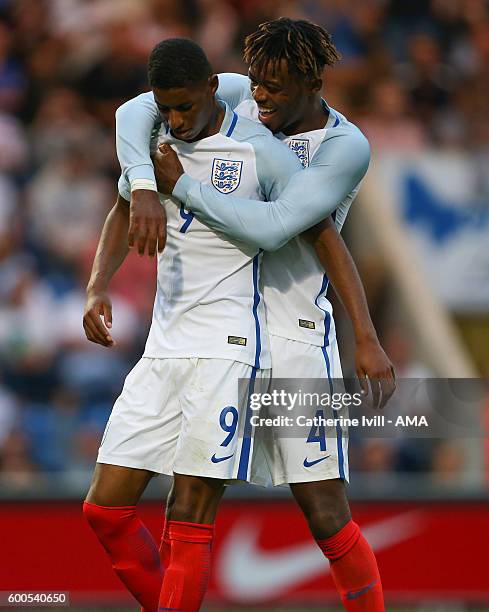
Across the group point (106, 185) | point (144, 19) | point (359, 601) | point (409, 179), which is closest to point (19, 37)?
point (144, 19)

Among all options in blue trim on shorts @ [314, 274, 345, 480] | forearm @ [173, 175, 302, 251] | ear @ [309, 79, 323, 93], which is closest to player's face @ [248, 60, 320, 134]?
ear @ [309, 79, 323, 93]

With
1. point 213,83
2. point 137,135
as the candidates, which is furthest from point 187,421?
point 213,83

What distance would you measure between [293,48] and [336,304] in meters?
3.86

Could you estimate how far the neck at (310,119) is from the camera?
4.15 metres

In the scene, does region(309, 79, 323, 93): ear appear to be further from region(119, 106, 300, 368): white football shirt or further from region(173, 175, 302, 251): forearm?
region(173, 175, 302, 251): forearm

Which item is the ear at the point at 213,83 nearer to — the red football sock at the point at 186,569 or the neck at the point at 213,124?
the neck at the point at 213,124

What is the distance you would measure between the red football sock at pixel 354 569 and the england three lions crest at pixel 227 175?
3.93 ft

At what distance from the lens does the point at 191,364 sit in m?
3.96

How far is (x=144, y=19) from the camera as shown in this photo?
374 inches

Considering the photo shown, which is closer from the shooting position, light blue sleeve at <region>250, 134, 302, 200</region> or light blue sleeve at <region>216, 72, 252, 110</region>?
light blue sleeve at <region>250, 134, 302, 200</region>

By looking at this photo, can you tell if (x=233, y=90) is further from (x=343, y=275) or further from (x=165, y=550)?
(x=165, y=550)

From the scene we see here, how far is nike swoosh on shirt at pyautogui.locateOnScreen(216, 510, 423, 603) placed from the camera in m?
6.29

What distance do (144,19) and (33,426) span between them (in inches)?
148

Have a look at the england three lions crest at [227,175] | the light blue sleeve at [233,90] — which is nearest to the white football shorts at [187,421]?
the england three lions crest at [227,175]
